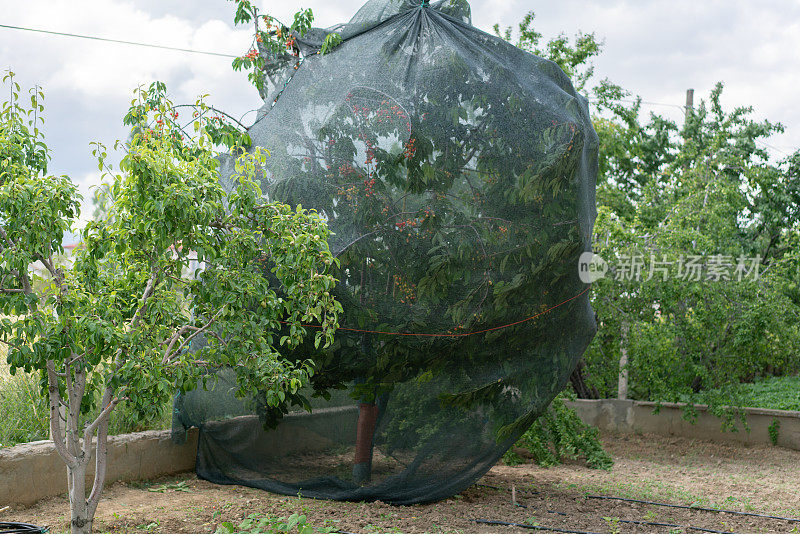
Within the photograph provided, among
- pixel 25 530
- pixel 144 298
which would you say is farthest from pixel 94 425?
pixel 144 298

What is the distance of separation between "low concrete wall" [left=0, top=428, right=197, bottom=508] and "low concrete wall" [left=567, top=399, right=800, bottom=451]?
201 inches

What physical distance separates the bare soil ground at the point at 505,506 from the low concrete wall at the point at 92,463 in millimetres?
95

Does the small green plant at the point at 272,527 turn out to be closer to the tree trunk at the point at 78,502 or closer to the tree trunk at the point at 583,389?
the tree trunk at the point at 78,502

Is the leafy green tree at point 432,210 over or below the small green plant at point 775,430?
over

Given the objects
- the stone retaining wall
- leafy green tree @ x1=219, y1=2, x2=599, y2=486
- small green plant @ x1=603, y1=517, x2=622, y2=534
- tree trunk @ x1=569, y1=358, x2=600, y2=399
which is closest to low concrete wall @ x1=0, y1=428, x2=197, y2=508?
the stone retaining wall

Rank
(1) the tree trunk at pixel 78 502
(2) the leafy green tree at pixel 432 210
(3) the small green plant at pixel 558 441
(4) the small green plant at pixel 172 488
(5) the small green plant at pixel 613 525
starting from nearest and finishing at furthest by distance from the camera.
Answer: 1. (1) the tree trunk at pixel 78 502
2. (2) the leafy green tree at pixel 432 210
3. (5) the small green plant at pixel 613 525
4. (4) the small green plant at pixel 172 488
5. (3) the small green plant at pixel 558 441

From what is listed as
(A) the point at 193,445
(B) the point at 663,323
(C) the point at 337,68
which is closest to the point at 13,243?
(C) the point at 337,68

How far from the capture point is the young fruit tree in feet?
9.80

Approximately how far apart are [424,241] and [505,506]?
1925 mm

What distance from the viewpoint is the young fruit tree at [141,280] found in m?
2.99

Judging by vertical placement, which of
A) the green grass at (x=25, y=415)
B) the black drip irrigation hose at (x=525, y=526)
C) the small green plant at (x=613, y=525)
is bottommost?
the small green plant at (x=613, y=525)

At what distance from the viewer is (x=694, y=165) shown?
984cm

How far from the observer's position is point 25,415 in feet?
15.3

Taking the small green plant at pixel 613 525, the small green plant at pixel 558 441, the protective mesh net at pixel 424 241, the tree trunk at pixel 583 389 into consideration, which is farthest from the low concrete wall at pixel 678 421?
the protective mesh net at pixel 424 241
